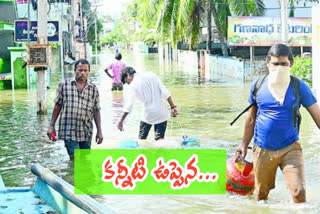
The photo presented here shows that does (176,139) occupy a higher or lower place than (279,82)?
lower

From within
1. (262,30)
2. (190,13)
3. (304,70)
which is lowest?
(304,70)

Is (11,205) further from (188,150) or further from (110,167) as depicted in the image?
(188,150)

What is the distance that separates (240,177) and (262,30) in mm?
21202

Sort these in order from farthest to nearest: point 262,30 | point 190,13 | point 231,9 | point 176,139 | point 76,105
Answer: point 190,13 → point 231,9 → point 262,30 → point 176,139 → point 76,105

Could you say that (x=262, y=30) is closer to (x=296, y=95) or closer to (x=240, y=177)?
(x=240, y=177)

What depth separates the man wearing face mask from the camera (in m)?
5.43

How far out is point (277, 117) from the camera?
18.0 feet

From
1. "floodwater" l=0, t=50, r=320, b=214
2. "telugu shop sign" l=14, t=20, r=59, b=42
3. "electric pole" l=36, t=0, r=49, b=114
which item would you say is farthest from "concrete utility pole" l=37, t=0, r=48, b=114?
"telugu shop sign" l=14, t=20, r=59, b=42

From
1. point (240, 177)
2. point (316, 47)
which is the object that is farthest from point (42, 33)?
point (240, 177)

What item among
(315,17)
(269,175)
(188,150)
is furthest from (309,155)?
(315,17)

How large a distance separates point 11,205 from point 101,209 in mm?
2000

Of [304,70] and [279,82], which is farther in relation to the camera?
[304,70]

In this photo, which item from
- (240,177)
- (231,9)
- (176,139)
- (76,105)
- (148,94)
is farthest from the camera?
(231,9)

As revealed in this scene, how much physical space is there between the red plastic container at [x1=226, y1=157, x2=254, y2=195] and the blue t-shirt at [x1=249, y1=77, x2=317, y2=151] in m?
0.91
